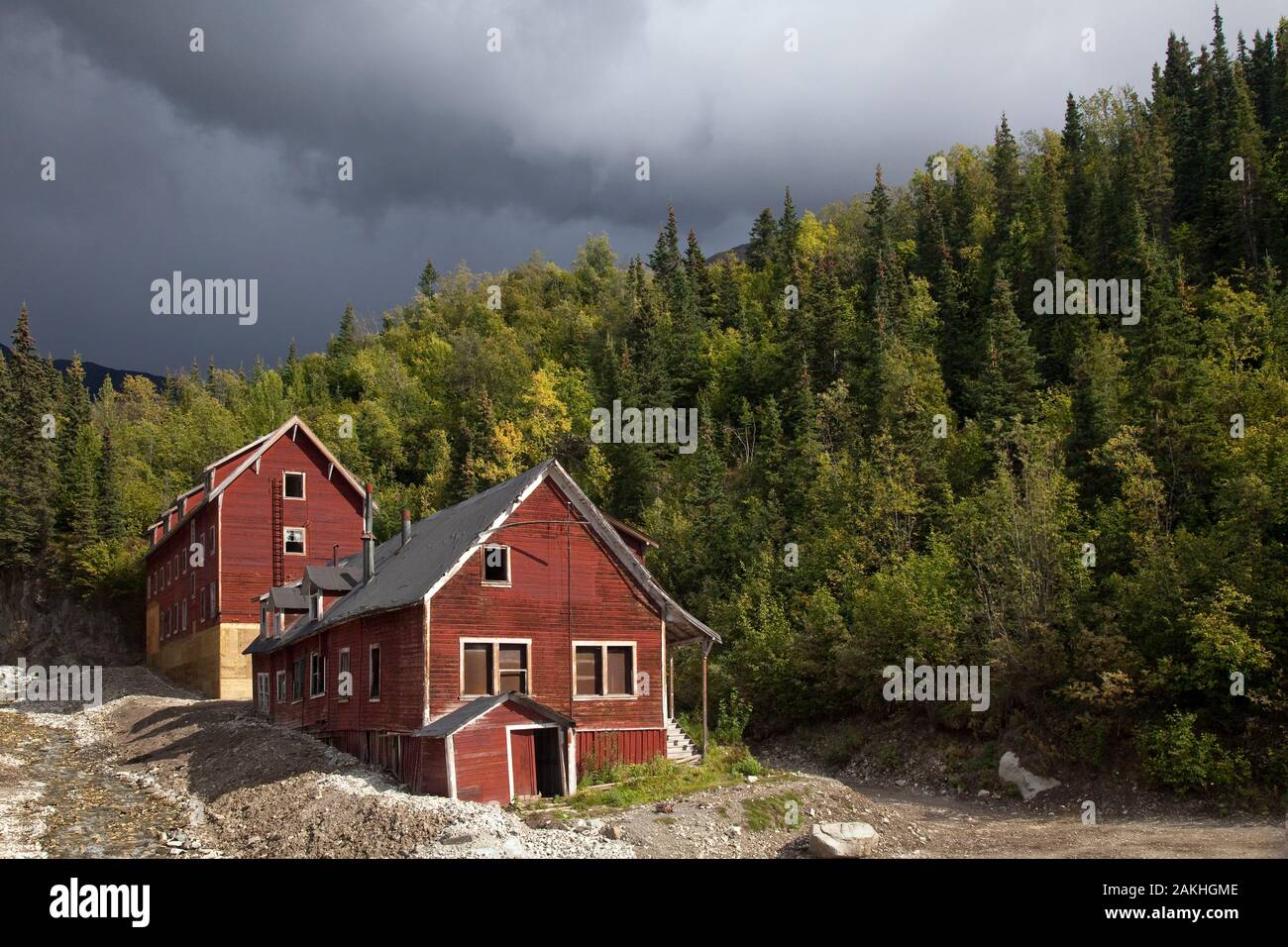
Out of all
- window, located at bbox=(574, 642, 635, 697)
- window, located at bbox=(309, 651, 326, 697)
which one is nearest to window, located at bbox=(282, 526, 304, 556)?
window, located at bbox=(309, 651, 326, 697)

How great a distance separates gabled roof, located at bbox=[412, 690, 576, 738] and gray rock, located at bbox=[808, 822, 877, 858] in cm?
807

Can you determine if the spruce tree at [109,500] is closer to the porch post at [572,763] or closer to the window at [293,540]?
the window at [293,540]

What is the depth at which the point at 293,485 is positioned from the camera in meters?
55.8

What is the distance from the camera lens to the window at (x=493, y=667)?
30.9 metres

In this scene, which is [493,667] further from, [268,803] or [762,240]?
[762,240]

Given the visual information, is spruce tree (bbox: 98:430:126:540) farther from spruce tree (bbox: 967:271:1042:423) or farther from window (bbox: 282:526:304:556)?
spruce tree (bbox: 967:271:1042:423)

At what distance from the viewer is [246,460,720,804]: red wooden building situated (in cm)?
2962

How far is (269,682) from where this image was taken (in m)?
44.7

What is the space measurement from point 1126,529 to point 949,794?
1249cm
